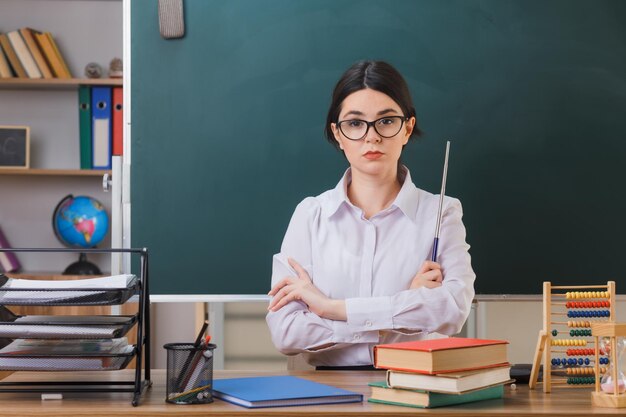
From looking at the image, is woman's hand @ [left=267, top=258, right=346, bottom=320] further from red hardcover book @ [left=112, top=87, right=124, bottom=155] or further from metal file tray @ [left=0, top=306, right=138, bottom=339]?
red hardcover book @ [left=112, top=87, right=124, bottom=155]

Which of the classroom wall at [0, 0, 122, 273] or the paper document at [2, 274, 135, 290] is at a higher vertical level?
the classroom wall at [0, 0, 122, 273]

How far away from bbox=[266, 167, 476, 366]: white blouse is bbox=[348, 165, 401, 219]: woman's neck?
4 cm

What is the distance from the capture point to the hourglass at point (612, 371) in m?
1.48

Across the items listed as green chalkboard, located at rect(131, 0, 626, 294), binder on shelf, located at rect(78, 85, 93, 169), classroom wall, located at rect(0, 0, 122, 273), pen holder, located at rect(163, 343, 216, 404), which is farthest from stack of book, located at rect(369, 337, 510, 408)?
classroom wall, located at rect(0, 0, 122, 273)

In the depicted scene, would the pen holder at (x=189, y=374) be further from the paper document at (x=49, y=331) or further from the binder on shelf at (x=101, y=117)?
the binder on shelf at (x=101, y=117)

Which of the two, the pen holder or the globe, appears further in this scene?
the globe

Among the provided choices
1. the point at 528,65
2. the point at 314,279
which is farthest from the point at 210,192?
the point at 528,65

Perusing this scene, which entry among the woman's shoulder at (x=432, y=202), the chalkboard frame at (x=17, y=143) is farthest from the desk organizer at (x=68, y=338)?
the chalkboard frame at (x=17, y=143)

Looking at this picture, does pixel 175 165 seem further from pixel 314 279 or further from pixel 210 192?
pixel 314 279

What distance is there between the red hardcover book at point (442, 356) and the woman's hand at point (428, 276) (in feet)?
2.19

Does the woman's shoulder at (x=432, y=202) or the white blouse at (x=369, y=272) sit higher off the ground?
the woman's shoulder at (x=432, y=202)

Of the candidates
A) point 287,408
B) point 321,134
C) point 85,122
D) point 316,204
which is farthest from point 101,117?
point 287,408

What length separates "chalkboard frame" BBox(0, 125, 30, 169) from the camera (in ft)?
14.0

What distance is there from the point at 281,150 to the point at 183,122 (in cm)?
33
